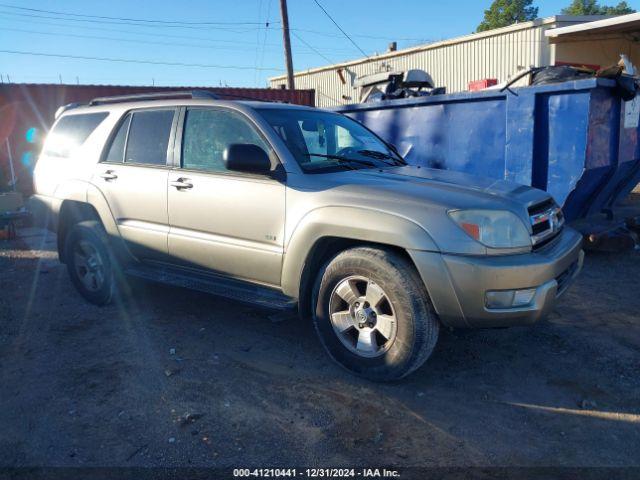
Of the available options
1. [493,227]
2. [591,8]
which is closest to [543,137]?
[493,227]

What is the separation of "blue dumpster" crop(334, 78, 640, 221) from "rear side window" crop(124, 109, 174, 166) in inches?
145

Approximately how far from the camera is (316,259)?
377cm

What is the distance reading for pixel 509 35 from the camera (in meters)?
17.7

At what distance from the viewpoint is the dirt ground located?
9.46 ft

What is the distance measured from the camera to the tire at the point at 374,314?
10.9ft

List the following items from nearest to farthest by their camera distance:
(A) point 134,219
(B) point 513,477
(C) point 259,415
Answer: (B) point 513,477 < (C) point 259,415 < (A) point 134,219

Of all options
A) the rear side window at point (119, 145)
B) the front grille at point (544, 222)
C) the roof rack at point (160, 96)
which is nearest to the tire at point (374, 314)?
the front grille at point (544, 222)

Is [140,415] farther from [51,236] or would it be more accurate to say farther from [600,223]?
[51,236]

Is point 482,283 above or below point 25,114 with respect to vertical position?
below

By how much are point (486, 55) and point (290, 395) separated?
17804 mm

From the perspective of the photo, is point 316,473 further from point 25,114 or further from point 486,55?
point 486,55

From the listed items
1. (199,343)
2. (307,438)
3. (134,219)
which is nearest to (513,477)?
(307,438)

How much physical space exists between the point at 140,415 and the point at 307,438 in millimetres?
1018

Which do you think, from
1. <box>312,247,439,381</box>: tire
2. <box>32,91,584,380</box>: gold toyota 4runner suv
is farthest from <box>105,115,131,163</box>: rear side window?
<box>312,247,439,381</box>: tire
